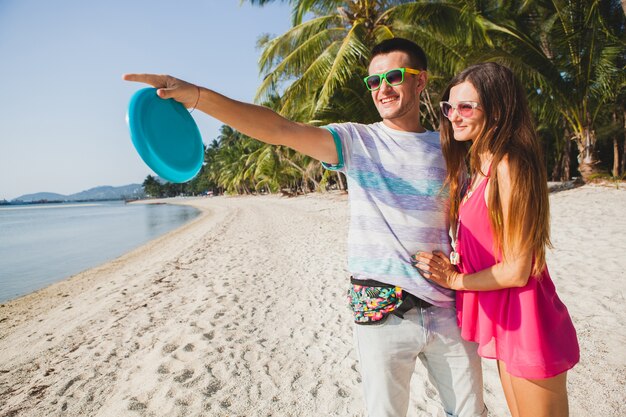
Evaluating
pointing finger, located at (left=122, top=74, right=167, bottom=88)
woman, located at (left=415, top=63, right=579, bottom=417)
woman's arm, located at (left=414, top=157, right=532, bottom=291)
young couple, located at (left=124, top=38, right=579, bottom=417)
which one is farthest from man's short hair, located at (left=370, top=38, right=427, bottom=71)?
pointing finger, located at (left=122, top=74, right=167, bottom=88)

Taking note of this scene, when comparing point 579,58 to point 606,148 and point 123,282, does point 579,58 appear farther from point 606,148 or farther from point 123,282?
point 606,148

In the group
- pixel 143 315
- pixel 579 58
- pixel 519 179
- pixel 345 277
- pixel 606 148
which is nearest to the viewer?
pixel 519 179

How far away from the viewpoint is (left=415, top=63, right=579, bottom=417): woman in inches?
47.3

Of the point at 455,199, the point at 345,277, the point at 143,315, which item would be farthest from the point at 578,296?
the point at 143,315

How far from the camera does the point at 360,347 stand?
1473mm

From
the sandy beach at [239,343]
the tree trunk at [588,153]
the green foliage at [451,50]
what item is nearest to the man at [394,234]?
the sandy beach at [239,343]

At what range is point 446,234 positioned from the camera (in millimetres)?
1502

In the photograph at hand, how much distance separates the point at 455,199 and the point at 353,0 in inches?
418

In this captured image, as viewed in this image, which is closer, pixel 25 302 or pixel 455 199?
pixel 455 199

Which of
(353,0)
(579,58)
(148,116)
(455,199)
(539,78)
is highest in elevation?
(353,0)

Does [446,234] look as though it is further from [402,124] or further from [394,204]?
[402,124]

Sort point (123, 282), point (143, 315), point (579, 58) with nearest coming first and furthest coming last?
point (143, 315)
point (123, 282)
point (579, 58)

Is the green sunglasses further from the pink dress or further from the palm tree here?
the palm tree

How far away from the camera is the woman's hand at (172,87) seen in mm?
1192
